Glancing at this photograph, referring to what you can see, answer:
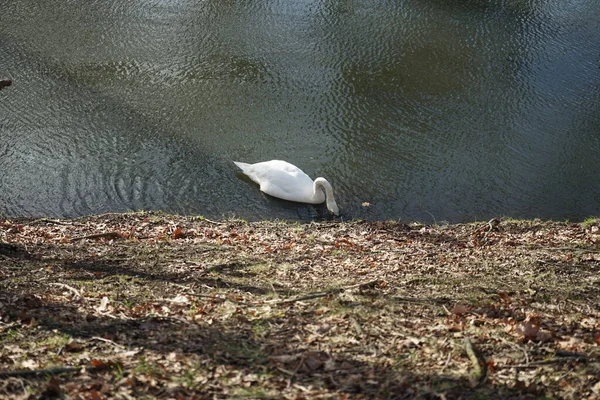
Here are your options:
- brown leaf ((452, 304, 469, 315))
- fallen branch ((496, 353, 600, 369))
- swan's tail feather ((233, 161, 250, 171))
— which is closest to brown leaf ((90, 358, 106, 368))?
fallen branch ((496, 353, 600, 369))

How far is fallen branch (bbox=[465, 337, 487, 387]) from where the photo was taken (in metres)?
4.04

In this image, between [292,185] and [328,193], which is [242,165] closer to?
[292,185]

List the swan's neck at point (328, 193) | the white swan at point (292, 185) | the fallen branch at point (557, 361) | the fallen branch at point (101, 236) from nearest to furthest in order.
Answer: the fallen branch at point (557, 361), the fallen branch at point (101, 236), the swan's neck at point (328, 193), the white swan at point (292, 185)

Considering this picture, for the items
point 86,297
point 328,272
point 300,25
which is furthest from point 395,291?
point 300,25

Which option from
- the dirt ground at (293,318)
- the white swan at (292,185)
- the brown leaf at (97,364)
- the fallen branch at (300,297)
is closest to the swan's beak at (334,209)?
the white swan at (292,185)

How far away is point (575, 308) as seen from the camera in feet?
17.5

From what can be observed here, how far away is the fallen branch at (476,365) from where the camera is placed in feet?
13.3

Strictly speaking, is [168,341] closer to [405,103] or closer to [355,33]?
[405,103]

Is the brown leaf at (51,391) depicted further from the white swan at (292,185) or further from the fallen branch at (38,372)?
the white swan at (292,185)

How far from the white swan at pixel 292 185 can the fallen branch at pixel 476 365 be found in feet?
18.0

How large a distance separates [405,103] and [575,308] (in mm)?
7816

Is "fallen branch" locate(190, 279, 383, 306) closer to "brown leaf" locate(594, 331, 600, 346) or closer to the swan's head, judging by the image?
"brown leaf" locate(594, 331, 600, 346)

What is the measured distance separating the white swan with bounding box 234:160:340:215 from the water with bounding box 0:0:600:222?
0.61 feet

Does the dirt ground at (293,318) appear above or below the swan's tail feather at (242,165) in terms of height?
below
